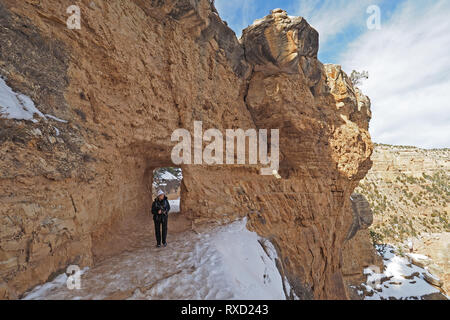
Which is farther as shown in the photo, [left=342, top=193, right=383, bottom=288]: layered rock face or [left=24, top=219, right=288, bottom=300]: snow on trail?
[left=342, top=193, right=383, bottom=288]: layered rock face

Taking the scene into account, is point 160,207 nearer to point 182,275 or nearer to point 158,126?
point 182,275

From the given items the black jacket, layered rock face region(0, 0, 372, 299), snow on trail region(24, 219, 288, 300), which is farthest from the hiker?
layered rock face region(0, 0, 372, 299)

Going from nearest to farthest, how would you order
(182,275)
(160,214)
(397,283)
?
(182,275)
(160,214)
(397,283)

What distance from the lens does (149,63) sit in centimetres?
574

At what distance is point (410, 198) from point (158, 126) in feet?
164

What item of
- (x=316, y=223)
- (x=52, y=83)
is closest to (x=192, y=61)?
(x=52, y=83)

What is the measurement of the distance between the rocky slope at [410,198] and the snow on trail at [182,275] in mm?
31386

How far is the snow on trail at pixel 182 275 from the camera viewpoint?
9.37 ft

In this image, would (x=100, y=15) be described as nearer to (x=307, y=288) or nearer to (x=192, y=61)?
(x=192, y=61)

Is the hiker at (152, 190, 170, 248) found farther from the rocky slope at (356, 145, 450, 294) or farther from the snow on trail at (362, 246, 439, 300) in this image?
the rocky slope at (356, 145, 450, 294)

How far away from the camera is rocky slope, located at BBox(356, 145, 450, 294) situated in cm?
2968

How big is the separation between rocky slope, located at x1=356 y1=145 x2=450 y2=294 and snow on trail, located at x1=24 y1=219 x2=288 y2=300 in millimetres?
31386

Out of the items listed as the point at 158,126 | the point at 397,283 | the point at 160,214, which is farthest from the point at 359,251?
the point at 158,126

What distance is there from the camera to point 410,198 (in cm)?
3797
